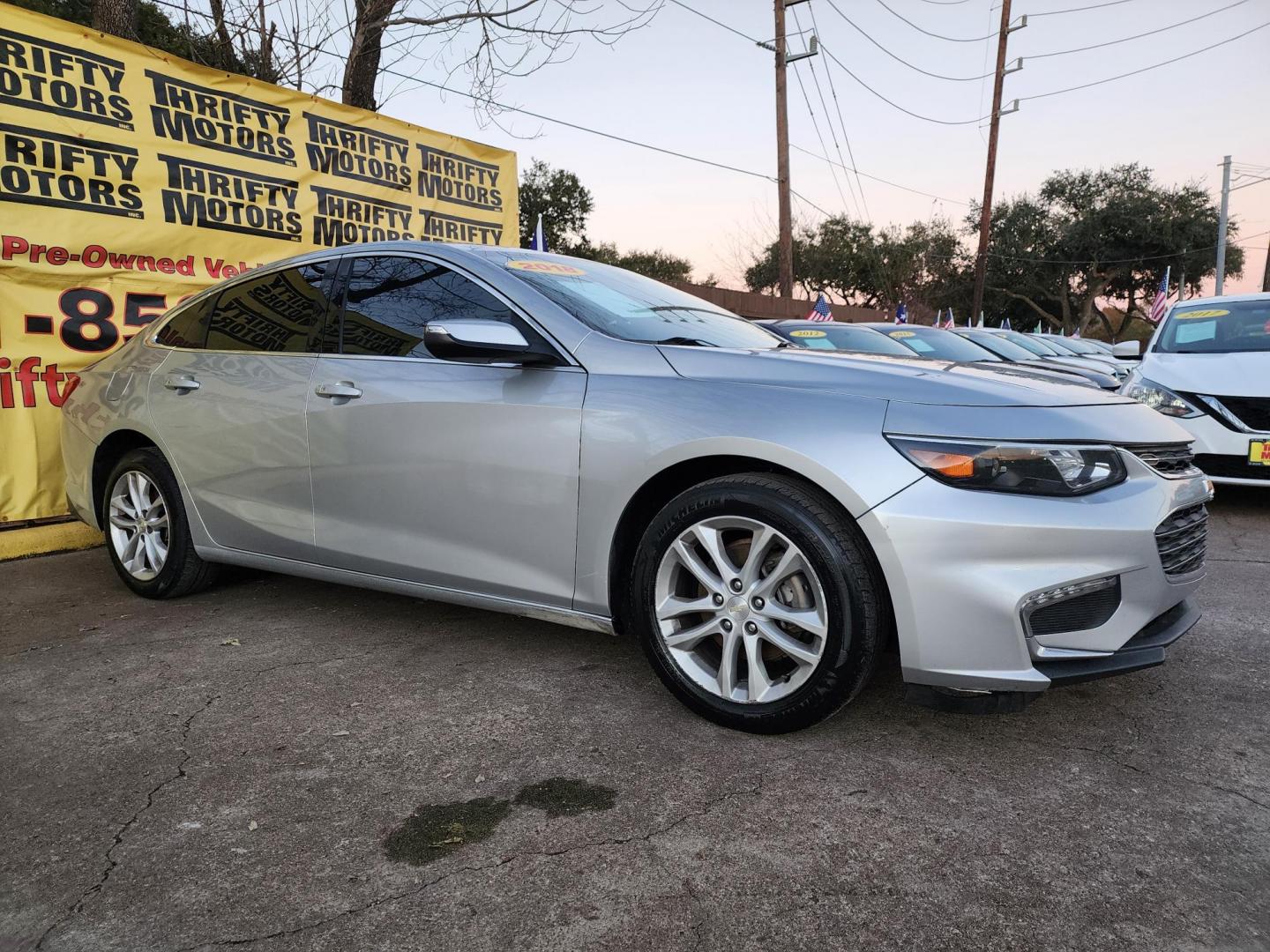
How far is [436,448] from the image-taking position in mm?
3129

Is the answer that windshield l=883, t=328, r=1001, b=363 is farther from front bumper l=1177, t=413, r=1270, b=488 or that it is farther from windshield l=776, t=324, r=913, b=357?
front bumper l=1177, t=413, r=1270, b=488

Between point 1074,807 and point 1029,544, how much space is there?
679 mm

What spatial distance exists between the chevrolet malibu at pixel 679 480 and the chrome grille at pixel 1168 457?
0.5 inches

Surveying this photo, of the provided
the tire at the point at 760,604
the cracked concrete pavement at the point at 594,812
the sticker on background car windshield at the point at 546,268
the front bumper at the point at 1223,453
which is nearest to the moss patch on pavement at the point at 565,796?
the cracked concrete pavement at the point at 594,812

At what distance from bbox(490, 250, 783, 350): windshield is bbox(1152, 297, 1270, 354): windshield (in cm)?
484

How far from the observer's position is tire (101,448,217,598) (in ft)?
13.2

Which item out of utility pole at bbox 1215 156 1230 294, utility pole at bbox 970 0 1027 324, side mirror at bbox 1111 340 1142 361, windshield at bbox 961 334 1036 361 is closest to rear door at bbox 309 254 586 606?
side mirror at bbox 1111 340 1142 361

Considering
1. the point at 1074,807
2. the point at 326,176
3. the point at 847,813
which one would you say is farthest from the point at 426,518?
the point at 326,176

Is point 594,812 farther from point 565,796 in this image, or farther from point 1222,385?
point 1222,385

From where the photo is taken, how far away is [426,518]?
3178mm

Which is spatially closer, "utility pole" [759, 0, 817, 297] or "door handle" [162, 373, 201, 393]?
"door handle" [162, 373, 201, 393]

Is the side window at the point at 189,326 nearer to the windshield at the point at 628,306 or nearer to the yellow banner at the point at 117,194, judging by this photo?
the windshield at the point at 628,306

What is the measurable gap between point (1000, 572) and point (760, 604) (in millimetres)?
652

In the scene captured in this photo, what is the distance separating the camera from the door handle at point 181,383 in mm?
3904
